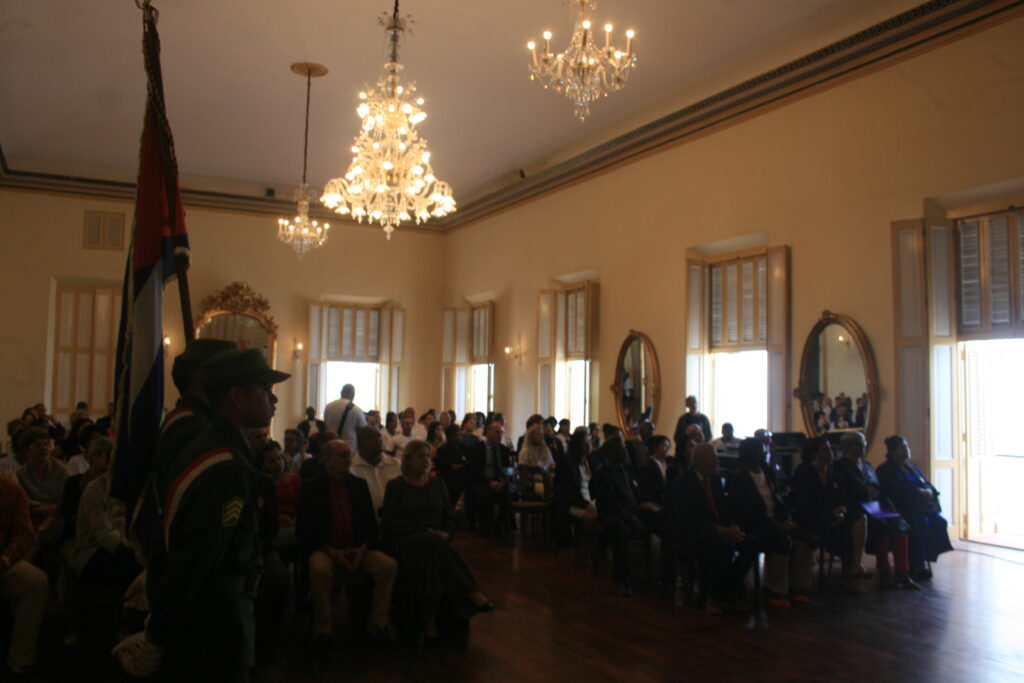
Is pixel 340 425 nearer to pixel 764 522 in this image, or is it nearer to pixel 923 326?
pixel 764 522

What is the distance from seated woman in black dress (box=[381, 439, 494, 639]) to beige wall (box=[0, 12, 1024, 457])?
523cm

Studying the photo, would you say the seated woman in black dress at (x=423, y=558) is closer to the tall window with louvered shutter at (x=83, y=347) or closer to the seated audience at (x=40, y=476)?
the seated audience at (x=40, y=476)

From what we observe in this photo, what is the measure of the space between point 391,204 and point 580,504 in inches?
152

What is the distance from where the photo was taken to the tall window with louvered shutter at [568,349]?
13031mm

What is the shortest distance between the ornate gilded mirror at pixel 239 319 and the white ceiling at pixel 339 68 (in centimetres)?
262

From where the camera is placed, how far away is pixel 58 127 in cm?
1296

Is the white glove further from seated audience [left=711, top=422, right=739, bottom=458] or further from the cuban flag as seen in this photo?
seated audience [left=711, top=422, right=739, bottom=458]

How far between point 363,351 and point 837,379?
34.8ft

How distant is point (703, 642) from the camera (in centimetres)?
521

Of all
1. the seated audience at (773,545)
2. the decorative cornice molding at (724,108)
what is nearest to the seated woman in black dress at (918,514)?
the seated audience at (773,545)

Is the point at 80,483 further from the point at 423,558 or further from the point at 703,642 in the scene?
the point at 703,642

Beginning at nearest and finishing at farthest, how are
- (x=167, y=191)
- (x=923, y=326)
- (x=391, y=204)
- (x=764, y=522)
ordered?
(x=167, y=191) < (x=764, y=522) < (x=923, y=326) < (x=391, y=204)

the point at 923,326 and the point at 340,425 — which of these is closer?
the point at 923,326

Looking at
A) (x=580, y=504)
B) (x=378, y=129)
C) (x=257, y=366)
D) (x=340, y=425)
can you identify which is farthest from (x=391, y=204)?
(x=257, y=366)
